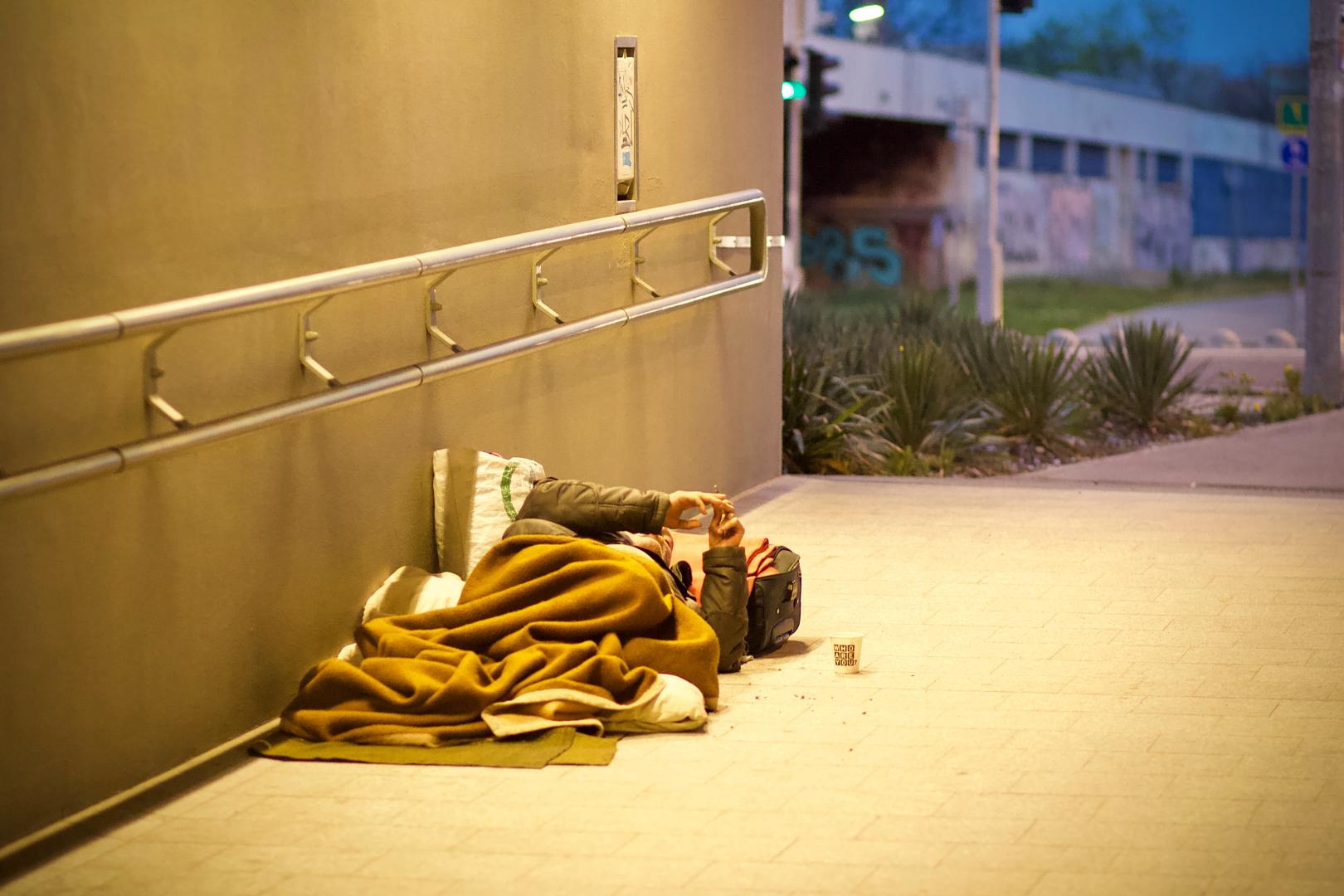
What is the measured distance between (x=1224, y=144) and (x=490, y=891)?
40.8 metres

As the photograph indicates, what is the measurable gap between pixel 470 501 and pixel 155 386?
151 centimetres

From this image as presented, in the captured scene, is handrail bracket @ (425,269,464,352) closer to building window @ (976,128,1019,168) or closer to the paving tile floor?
the paving tile floor

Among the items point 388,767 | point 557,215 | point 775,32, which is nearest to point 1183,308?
point 775,32

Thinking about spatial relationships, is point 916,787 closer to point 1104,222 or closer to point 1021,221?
point 1021,221

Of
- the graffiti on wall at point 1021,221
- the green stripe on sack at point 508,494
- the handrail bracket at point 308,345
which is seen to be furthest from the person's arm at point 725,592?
the graffiti on wall at point 1021,221

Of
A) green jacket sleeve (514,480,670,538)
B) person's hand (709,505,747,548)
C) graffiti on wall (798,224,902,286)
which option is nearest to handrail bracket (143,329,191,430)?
green jacket sleeve (514,480,670,538)

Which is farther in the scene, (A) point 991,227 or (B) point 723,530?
(A) point 991,227

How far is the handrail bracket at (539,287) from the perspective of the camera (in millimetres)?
6223

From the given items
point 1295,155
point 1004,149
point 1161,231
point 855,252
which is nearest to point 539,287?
point 1295,155

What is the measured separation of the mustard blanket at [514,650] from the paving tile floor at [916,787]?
199 millimetres

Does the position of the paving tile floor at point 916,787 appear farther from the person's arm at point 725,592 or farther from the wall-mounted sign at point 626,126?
the wall-mounted sign at point 626,126

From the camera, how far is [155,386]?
13.9ft

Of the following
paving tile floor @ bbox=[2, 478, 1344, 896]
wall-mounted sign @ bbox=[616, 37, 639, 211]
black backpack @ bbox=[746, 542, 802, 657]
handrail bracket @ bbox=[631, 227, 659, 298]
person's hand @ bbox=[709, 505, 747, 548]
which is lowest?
paving tile floor @ bbox=[2, 478, 1344, 896]

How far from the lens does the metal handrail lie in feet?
12.1
